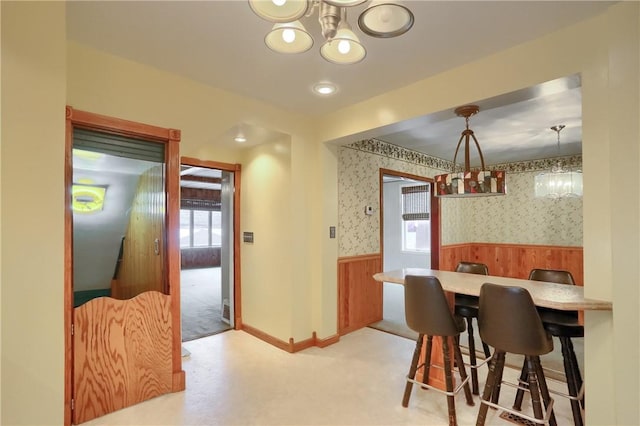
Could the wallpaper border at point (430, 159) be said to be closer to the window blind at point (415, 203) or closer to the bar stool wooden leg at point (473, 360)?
the window blind at point (415, 203)

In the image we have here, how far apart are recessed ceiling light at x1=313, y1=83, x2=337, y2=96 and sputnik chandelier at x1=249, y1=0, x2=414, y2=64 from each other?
106cm

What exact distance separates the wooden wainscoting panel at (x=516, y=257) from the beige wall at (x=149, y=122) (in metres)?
3.57

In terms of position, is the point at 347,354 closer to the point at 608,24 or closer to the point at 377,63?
the point at 377,63

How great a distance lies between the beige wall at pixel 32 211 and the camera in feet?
4.86

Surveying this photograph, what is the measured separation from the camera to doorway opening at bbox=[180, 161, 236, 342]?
4.14m

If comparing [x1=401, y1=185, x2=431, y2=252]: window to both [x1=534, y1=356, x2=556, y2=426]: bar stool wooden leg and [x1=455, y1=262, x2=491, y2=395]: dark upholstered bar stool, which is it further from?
[x1=534, y1=356, x2=556, y2=426]: bar stool wooden leg

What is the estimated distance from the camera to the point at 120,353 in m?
2.31

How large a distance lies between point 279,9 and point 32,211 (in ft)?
4.93

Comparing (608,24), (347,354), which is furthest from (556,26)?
(347,354)

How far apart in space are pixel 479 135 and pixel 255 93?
2.88 metres

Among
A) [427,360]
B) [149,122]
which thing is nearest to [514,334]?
[427,360]

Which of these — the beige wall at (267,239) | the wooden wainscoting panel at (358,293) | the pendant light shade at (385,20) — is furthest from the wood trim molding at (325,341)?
the pendant light shade at (385,20)

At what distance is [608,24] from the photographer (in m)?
1.80

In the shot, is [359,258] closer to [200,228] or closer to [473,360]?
[473,360]
